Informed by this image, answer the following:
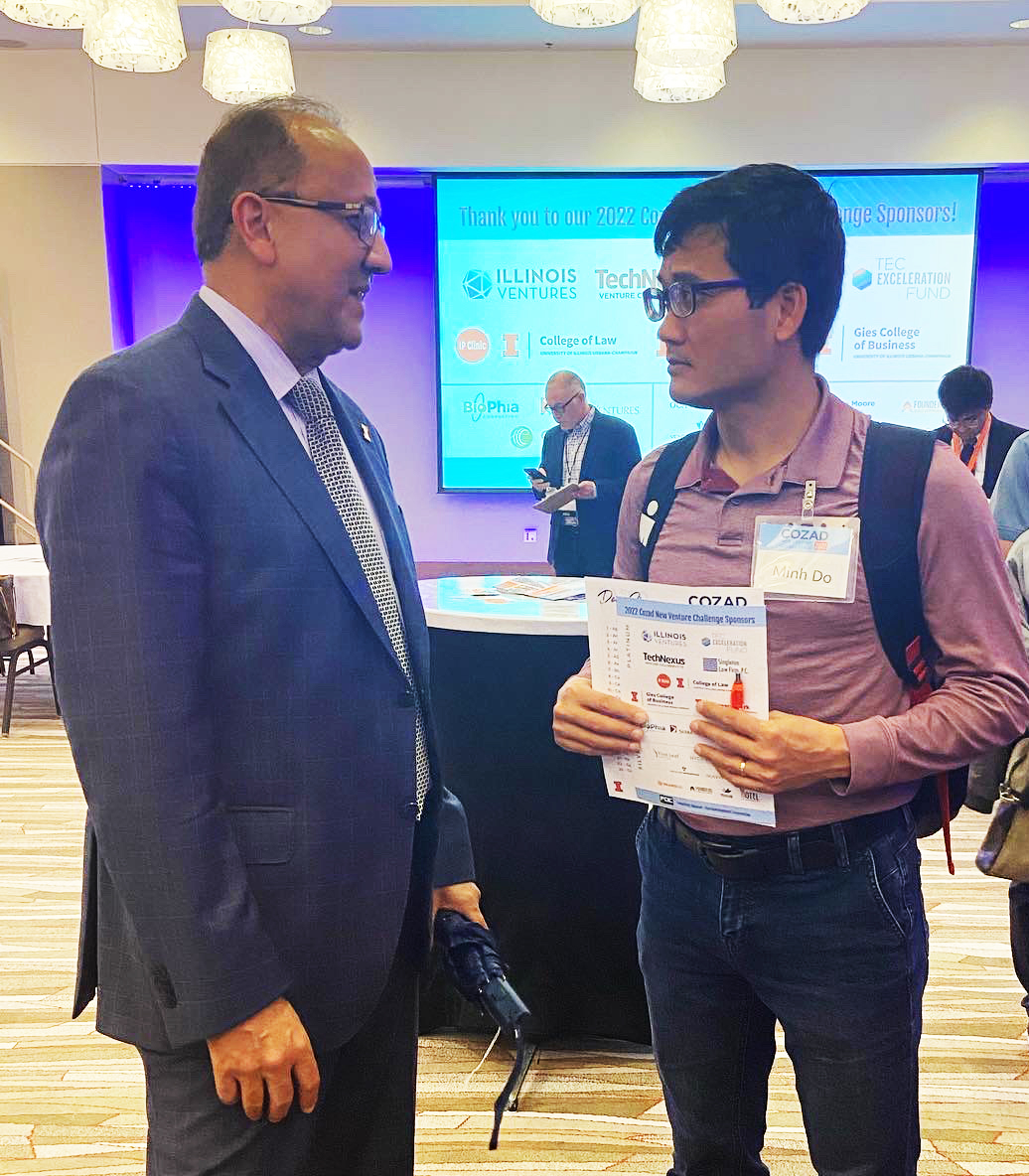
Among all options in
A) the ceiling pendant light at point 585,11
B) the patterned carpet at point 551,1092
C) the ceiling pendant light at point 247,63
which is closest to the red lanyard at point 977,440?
the patterned carpet at point 551,1092

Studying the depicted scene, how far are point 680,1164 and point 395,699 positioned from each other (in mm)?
878

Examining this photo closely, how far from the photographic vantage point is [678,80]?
15.0 feet

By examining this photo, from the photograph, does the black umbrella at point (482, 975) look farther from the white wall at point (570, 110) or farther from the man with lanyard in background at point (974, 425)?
the white wall at point (570, 110)

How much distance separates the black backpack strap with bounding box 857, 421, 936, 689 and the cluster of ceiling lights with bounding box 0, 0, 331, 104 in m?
3.56

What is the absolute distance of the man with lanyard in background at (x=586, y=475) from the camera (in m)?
4.94

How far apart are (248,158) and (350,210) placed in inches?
5.2

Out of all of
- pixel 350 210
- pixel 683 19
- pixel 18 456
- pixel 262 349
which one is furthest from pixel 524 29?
pixel 262 349

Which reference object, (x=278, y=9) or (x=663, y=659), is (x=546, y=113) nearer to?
(x=278, y=9)

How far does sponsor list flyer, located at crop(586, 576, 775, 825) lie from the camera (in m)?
1.14

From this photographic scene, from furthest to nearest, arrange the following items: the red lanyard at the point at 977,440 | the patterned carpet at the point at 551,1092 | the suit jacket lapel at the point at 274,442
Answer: the red lanyard at the point at 977,440
the patterned carpet at the point at 551,1092
the suit jacket lapel at the point at 274,442

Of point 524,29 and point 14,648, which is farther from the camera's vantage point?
point 524,29

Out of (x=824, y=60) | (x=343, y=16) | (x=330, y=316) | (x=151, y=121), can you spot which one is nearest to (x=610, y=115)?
(x=824, y=60)

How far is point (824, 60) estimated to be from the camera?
247 inches

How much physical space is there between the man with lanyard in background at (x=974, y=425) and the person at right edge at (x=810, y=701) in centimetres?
333
